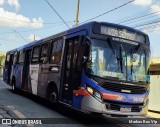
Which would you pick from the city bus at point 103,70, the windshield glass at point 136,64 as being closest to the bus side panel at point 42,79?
the city bus at point 103,70

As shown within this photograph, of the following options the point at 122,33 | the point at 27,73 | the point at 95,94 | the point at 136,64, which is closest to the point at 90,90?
the point at 95,94

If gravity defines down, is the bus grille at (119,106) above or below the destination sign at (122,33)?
below

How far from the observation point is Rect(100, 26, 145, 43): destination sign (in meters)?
10.8

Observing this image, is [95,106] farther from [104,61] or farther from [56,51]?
[56,51]

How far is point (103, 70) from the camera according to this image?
10.3 meters

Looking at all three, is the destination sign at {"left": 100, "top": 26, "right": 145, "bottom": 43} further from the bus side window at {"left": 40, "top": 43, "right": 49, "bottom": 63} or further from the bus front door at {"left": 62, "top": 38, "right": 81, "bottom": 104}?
the bus side window at {"left": 40, "top": 43, "right": 49, "bottom": 63}

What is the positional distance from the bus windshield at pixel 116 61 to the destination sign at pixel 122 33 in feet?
1.05

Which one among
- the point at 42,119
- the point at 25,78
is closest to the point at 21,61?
the point at 25,78

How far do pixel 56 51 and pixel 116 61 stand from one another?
3497 mm

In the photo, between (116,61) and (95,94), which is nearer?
(95,94)

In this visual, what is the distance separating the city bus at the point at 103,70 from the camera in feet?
33.2

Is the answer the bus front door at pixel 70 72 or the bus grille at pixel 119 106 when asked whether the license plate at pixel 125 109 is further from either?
the bus front door at pixel 70 72

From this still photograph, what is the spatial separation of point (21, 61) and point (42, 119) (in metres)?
9.17

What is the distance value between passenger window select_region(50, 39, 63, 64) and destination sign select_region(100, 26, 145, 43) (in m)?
2.56
